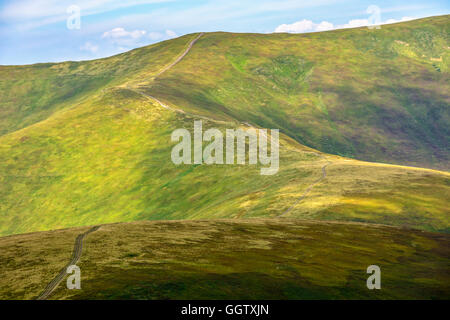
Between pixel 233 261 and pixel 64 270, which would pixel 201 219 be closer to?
pixel 233 261

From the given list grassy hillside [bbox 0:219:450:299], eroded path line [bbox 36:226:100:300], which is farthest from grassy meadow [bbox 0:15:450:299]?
eroded path line [bbox 36:226:100:300]

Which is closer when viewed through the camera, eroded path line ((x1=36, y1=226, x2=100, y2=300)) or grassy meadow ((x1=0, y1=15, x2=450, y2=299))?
eroded path line ((x1=36, y1=226, x2=100, y2=300))

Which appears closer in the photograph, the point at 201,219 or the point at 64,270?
the point at 64,270

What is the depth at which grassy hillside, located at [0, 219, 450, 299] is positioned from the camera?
117 ft

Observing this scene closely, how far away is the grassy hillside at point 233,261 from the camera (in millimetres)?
35812

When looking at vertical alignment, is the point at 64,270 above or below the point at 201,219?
below

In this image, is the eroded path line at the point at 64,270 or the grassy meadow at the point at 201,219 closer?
the eroded path line at the point at 64,270

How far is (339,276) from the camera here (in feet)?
138

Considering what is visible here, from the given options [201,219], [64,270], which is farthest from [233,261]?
[201,219]

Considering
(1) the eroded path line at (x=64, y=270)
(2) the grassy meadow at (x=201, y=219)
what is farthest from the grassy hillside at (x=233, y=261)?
(1) the eroded path line at (x=64, y=270)

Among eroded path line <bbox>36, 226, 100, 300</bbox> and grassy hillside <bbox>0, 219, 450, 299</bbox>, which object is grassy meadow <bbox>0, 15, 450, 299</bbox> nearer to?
grassy hillside <bbox>0, 219, 450, 299</bbox>

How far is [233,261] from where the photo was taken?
4428 centimetres

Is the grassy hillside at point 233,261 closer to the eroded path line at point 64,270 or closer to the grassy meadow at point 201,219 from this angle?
the grassy meadow at point 201,219
